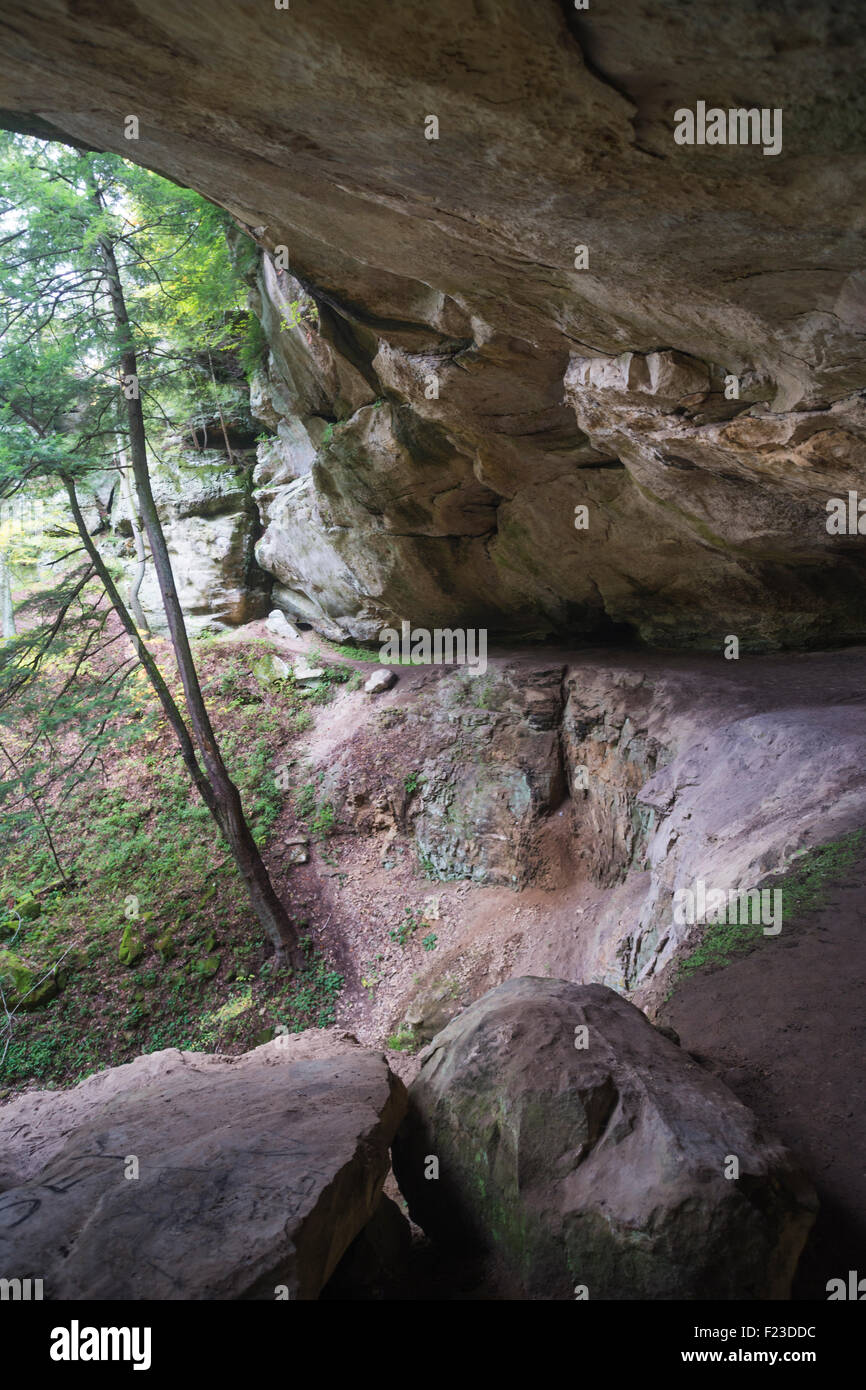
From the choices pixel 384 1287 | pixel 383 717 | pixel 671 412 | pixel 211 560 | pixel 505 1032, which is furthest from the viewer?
pixel 211 560

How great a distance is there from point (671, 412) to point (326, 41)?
16.8ft

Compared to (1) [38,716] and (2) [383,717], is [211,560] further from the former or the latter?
(1) [38,716]

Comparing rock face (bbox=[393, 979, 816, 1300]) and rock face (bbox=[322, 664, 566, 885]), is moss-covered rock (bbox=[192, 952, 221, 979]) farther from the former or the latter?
rock face (bbox=[393, 979, 816, 1300])

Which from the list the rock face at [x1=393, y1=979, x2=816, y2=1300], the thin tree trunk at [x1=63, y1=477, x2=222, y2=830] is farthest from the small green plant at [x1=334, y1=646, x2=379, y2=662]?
the rock face at [x1=393, y1=979, x2=816, y2=1300]

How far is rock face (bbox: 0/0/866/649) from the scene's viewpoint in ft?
9.69

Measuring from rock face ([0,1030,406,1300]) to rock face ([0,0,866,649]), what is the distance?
16.3 ft

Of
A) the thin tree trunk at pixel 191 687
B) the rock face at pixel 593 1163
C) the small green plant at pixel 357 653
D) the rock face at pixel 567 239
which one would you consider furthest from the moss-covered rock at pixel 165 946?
the rock face at pixel 593 1163

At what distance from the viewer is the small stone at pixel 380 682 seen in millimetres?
17031

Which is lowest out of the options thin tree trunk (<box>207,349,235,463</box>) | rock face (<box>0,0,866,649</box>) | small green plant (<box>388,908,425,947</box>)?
small green plant (<box>388,908,425,947</box>)

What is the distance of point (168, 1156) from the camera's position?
12.5 feet

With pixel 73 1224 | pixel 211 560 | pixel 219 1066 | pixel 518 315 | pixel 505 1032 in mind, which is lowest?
pixel 219 1066

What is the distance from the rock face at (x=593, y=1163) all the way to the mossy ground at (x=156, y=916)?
27.9ft

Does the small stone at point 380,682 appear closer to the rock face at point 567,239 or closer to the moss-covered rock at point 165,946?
the rock face at point 567,239

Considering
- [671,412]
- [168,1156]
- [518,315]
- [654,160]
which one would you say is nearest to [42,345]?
[518,315]
